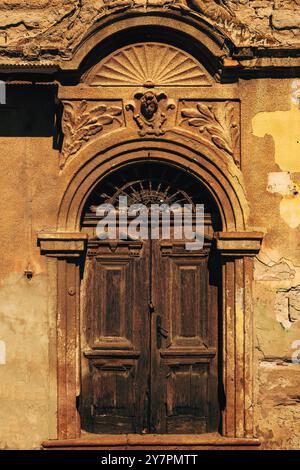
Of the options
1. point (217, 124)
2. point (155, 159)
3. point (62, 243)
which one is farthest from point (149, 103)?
point (62, 243)

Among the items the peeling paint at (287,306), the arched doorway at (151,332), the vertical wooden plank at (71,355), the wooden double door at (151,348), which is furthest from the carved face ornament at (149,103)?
the peeling paint at (287,306)

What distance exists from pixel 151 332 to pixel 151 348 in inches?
6.1

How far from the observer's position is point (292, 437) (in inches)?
268

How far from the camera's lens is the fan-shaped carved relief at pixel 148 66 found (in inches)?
270

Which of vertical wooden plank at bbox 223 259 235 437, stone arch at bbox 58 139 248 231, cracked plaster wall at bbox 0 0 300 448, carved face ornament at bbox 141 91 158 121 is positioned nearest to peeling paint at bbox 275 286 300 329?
cracked plaster wall at bbox 0 0 300 448

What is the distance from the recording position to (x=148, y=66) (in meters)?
6.84

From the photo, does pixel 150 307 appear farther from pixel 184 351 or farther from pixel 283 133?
pixel 283 133

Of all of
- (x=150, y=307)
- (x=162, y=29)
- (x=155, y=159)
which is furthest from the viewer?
(x=150, y=307)

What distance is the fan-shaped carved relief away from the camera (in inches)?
270

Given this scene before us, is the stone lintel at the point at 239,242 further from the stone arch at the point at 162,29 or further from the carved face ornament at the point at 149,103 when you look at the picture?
the stone arch at the point at 162,29

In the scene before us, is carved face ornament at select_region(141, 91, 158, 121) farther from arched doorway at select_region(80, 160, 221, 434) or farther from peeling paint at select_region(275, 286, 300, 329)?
peeling paint at select_region(275, 286, 300, 329)

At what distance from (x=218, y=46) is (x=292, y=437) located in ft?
12.3
